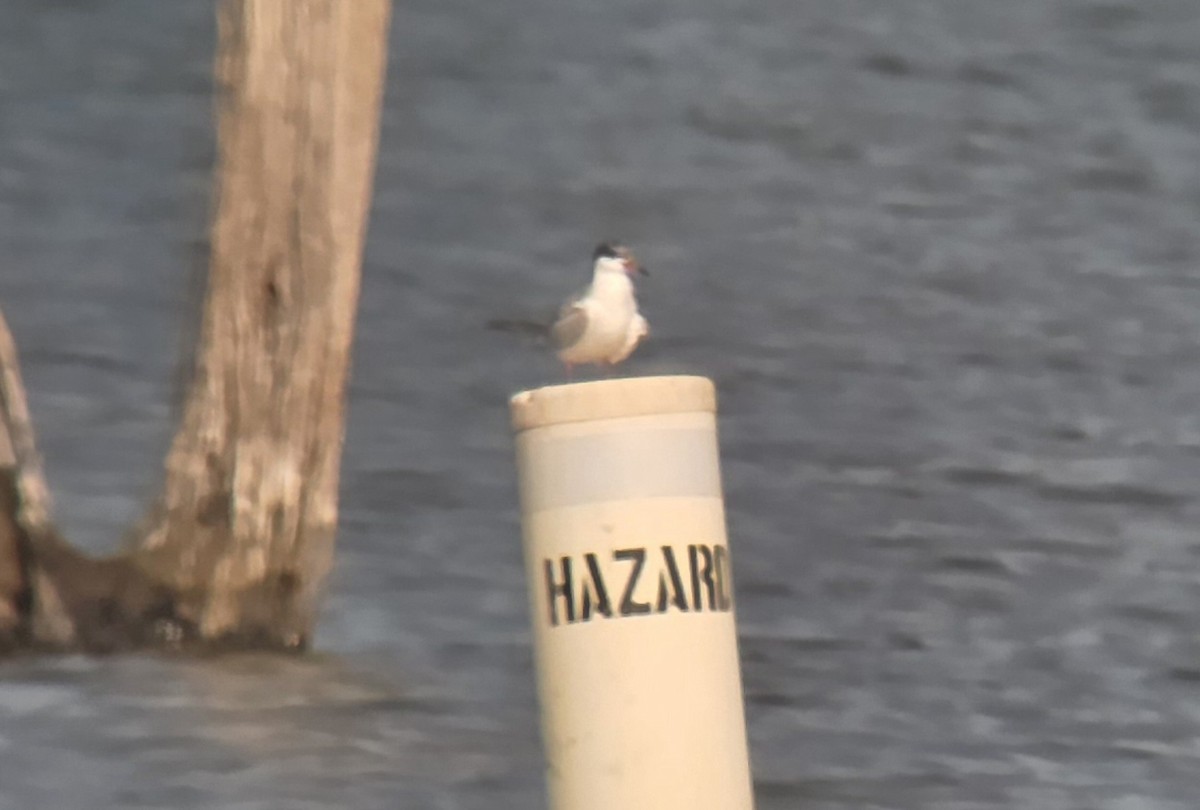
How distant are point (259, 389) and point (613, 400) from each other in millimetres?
2938

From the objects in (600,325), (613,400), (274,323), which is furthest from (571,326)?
(613,400)

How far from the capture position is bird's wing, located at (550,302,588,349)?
6.01 metres

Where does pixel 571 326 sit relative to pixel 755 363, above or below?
below

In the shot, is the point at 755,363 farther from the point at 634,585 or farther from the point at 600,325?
the point at 634,585

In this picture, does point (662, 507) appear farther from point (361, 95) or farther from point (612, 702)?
point (361, 95)

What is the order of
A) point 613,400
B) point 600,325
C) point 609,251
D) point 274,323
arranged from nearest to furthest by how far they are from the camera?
point 613,400 < point 600,325 < point 274,323 < point 609,251

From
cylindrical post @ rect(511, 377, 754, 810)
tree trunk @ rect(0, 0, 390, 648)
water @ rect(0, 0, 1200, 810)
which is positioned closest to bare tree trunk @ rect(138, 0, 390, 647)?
tree trunk @ rect(0, 0, 390, 648)

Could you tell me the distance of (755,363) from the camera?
34.4 ft

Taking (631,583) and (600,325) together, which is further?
(600,325)

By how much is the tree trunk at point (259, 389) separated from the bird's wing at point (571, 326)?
2.53ft

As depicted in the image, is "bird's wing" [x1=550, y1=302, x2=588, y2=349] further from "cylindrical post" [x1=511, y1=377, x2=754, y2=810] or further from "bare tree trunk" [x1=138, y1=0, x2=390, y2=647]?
"cylindrical post" [x1=511, y1=377, x2=754, y2=810]

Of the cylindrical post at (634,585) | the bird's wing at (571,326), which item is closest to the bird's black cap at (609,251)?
the bird's wing at (571,326)

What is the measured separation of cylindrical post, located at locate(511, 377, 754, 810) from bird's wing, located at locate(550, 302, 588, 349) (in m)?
2.14

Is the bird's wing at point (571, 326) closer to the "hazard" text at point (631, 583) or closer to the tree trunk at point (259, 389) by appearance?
the tree trunk at point (259, 389)
